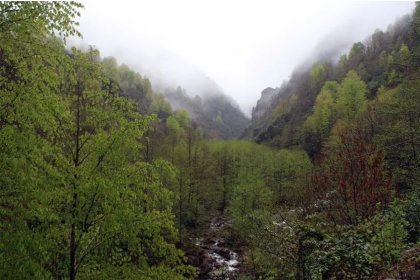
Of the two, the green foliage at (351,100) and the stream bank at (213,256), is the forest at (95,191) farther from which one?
the green foliage at (351,100)

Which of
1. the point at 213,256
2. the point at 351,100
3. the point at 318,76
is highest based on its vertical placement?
the point at 318,76

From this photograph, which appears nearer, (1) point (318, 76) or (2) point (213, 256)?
(2) point (213, 256)

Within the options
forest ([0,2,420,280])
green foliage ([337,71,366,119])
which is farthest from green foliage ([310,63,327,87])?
forest ([0,2,420,280])

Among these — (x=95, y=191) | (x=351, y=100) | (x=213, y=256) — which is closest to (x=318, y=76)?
(x=351, y=100)

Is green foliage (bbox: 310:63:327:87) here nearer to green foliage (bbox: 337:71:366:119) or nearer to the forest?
green foliage (bbox: 337:71:366:119)

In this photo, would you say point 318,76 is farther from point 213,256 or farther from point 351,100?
point 213,256

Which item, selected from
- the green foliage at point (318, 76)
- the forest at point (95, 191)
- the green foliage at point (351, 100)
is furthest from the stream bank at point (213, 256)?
the green foliage at point (318, 76)

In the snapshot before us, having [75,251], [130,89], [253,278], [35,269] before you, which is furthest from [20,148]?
[130,89]

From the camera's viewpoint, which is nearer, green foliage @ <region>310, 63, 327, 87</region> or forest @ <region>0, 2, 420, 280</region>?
forest @ <region>0, 2, 420, 280</region>

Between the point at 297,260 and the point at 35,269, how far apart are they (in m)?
8.11

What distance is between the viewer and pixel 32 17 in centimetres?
778

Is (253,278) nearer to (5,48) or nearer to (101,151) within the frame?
(101,151)

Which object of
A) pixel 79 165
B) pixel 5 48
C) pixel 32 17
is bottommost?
pixel 79 165

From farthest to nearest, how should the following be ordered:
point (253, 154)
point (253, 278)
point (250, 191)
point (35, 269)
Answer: point (253, 154), point (250, 191), point (253, 278), point (35, 269)
